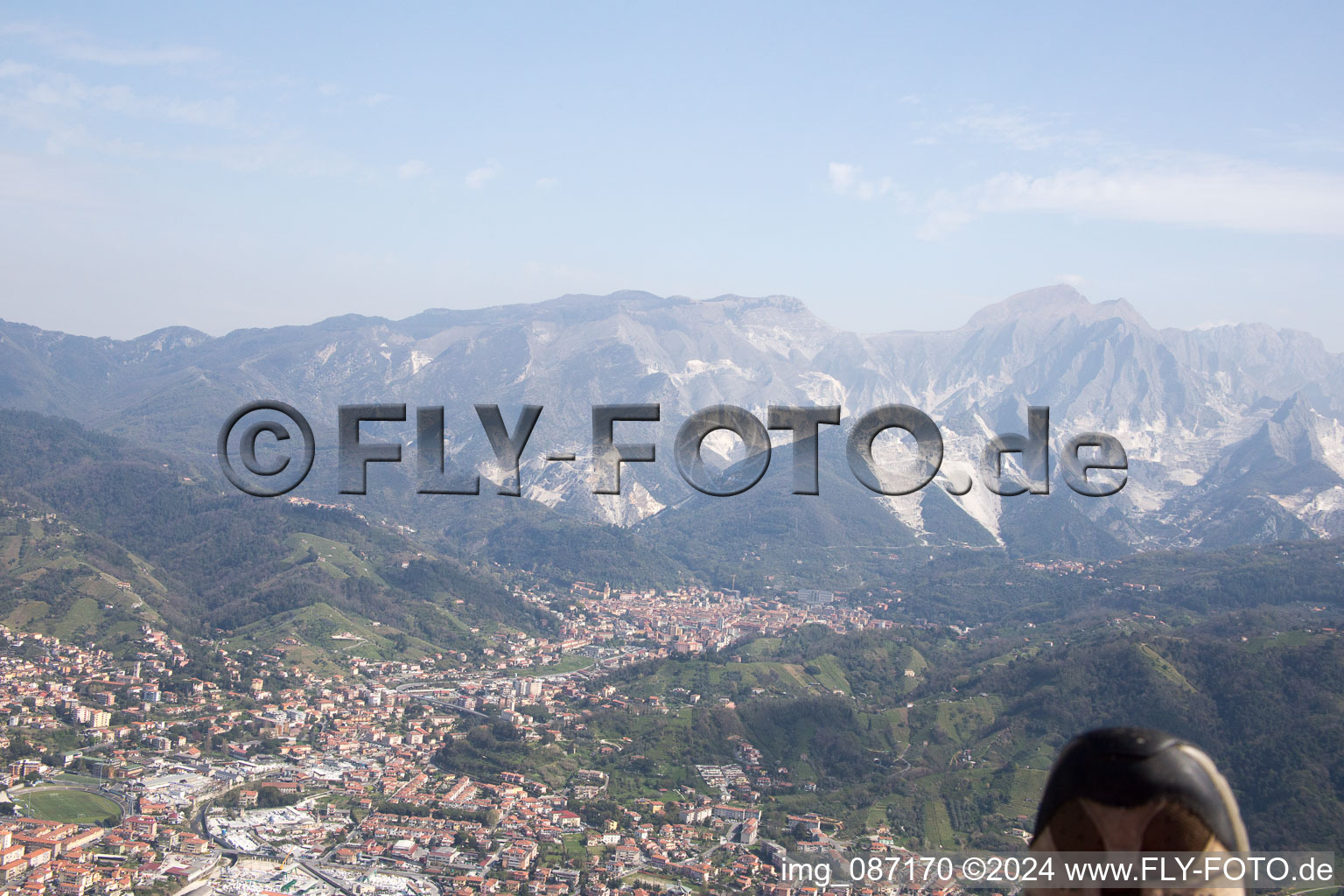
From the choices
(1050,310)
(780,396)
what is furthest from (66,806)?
(1050,310)

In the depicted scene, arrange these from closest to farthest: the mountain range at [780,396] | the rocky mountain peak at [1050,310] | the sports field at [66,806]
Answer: the sports field at [66,806] → the mountain range at [780,396] → the rocky mountain peak at [1050,310]

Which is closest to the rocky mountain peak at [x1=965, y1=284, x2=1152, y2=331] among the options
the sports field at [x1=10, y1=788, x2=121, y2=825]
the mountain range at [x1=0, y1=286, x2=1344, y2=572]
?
the mountain range at [x1=0, y1=286, x2=1344, y2=572]

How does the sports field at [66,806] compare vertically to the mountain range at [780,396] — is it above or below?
below

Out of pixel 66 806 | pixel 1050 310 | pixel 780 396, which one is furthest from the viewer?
pixel 1050 310

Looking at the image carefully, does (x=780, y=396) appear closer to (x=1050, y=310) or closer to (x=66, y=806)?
(x=1050, y=310)

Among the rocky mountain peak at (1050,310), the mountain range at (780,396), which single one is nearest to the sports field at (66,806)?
the mountain range at (780,396)

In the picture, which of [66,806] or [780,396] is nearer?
[66,806]

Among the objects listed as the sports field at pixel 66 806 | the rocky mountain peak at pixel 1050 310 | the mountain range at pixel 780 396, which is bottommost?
the sports field at pixel 66 806

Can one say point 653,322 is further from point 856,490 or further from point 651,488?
point 856,490

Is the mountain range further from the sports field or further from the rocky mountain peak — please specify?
the sports field

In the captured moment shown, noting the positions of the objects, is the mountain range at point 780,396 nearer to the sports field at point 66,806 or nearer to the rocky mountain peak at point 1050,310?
the rocky mountain peak at point 1050,310
